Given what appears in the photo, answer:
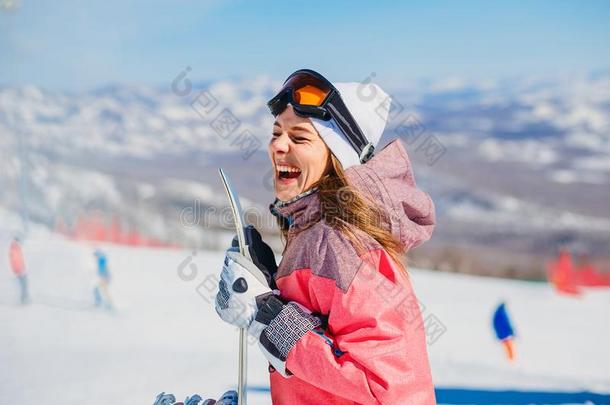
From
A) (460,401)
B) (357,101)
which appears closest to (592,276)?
(460,401)

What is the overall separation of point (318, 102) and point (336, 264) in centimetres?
58

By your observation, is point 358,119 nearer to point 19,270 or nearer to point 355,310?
point 355,310

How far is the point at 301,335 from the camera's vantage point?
1.55 meters

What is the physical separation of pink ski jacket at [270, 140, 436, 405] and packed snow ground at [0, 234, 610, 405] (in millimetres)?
1315

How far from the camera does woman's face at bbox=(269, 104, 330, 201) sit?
1.83 meters

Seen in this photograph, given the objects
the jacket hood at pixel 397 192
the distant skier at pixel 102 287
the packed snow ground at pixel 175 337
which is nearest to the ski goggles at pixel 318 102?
the jacket hood at pixel 397 192

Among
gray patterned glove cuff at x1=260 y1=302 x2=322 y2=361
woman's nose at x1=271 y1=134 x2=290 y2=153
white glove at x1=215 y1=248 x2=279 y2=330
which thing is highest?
woman's nose at x1=271 y1=134 x2=290 y2=153

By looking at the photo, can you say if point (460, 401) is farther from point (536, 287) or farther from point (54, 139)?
point (54, 139)

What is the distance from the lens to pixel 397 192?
179cm

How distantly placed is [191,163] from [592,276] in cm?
2552

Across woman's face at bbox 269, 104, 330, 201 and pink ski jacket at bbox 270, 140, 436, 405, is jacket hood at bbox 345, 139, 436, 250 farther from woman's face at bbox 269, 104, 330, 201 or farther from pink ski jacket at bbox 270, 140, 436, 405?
woman's face at bbox 269, 104, 330, 201

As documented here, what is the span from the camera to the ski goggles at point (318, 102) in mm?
1839

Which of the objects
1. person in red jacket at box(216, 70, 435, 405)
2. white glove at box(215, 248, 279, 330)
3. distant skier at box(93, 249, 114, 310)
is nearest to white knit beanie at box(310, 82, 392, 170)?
person in red jacket at box(216, 70, 435, 405)

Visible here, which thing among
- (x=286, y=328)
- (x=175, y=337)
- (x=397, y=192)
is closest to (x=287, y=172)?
(x=397, y=192)
